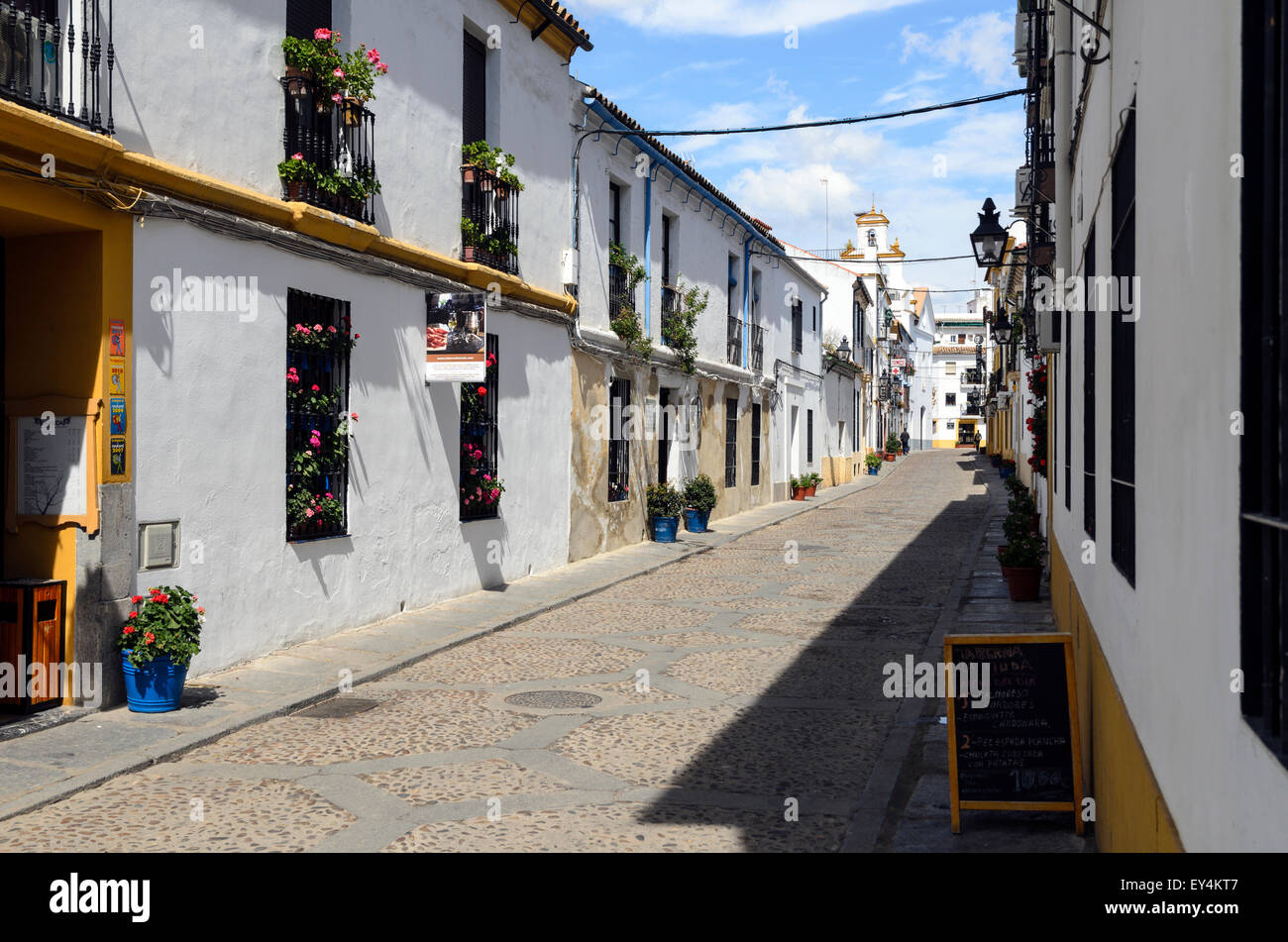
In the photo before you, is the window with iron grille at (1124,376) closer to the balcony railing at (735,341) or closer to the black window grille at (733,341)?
the black window grille at (733,341)

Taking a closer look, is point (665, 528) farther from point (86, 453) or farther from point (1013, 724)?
point (1013, 724)

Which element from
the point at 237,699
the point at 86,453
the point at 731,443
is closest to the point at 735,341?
the point at 731,443

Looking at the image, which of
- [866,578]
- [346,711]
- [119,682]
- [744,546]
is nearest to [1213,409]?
[346,711]

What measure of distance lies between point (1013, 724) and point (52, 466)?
633 cm

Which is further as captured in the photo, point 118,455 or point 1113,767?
point 118,455

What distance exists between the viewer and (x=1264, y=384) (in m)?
2.02

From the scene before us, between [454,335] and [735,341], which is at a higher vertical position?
[735,341]

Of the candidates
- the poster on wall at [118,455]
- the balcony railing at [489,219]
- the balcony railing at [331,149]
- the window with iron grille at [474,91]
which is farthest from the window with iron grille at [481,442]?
the poster on wall at [118,455]

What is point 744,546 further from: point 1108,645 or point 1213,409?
point 1213,409

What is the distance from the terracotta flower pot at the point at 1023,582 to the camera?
40.7 feet

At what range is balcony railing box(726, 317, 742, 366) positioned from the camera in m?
25.2

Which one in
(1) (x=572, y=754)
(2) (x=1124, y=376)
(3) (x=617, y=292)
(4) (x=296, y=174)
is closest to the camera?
(2) (x=1124, y=376)

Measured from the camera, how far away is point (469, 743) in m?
6.91
